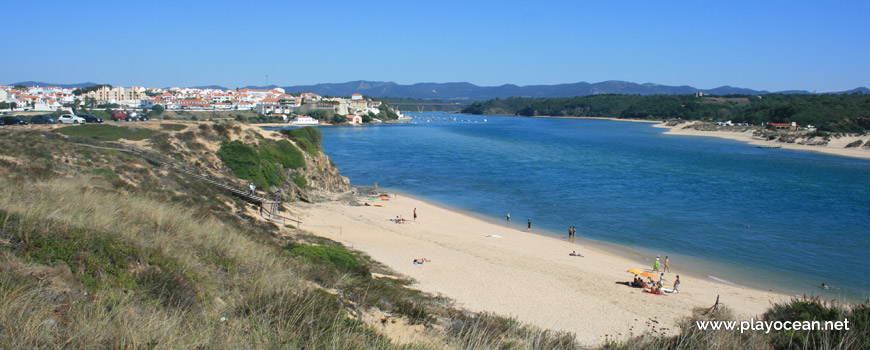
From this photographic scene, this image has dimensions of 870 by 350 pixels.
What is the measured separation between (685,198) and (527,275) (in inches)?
800

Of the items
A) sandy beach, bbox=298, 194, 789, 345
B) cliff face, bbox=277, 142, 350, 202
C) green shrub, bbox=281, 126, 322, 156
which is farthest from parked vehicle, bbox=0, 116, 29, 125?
sandy beach, bbox=298, 194, 789, 345

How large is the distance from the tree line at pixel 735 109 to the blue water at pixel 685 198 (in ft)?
72.1

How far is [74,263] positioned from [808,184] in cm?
4364

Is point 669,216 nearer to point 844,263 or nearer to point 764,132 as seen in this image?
point 844,263

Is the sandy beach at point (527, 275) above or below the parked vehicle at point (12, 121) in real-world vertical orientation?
below

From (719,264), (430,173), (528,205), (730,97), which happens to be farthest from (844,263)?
(730,97)

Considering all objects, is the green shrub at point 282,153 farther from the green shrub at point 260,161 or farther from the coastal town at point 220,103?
the coastal town at point 220,103

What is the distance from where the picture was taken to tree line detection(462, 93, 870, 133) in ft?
253

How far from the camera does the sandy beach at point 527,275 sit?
12.2 m

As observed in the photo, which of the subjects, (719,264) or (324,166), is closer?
(719,264)

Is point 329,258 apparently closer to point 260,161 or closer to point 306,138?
point 260,161

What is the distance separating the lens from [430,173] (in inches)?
1682

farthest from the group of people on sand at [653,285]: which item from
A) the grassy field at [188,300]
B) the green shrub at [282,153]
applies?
the green shrub at [282,153]

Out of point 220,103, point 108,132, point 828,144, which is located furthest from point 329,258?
point 220,103
